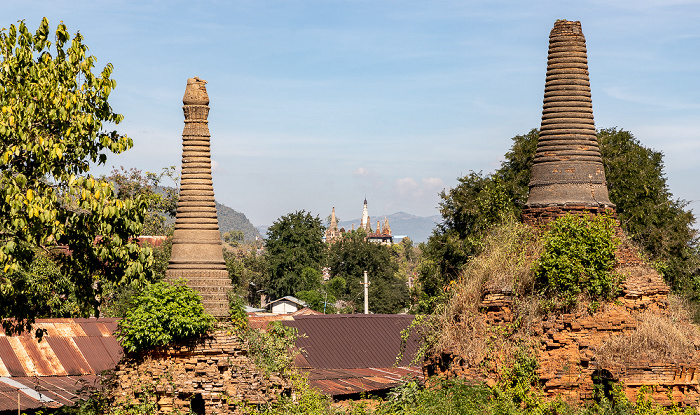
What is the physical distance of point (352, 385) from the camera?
80.8ft

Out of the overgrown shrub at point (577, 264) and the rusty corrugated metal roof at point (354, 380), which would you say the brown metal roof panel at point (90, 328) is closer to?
the rusty corrugated metal roof at point (354, 380)

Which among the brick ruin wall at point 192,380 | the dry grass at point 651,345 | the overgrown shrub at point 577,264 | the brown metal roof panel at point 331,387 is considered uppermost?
the overgrown shrub at point 577,264

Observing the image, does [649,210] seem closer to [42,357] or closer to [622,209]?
[622,209]

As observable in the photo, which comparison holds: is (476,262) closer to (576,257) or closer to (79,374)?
(576,257)

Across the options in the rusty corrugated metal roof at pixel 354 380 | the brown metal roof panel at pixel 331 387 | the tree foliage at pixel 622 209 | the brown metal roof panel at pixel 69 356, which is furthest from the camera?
the tree foliage at pixel 622 209

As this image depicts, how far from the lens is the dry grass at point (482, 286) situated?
54.0 feet

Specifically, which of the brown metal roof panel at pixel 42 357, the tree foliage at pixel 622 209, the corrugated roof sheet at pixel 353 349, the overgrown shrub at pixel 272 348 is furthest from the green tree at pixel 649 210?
the brown metal roof panel at pixel 42 357

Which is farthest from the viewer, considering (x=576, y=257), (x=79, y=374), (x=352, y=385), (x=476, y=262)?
(x=352, y=385)

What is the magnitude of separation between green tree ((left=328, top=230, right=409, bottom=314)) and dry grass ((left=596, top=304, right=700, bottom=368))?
50316mm

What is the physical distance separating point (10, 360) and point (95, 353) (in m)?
2.59

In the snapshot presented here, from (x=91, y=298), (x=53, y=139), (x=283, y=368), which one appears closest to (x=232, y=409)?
(x=283, y=368)

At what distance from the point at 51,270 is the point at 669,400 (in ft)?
62.7

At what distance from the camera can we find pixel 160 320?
56.7 feet

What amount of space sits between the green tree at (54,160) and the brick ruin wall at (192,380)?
3.80 metres
